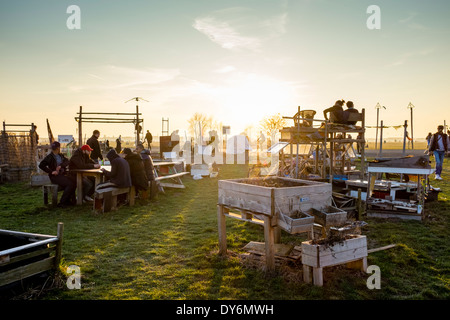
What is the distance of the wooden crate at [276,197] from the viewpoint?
4.39 metres

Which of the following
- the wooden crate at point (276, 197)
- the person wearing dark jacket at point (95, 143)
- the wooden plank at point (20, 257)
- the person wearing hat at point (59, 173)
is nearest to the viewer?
the wooden plank at point (20, 257)

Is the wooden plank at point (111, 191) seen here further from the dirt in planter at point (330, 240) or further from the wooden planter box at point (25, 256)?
the dirt in planter at point (330, 240)

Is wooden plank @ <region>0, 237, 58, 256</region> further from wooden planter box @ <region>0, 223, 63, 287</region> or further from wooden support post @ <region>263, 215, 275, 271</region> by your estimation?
wooden support post @ <region>263, 215, 275, 271</region>

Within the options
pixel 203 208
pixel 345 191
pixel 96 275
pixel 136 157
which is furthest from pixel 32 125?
pixel 345 191

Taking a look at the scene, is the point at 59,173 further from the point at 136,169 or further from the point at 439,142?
the point at 439,142

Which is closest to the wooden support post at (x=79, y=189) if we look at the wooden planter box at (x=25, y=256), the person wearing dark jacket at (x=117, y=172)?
the person wearing dark jacket at (x=117, y=172)

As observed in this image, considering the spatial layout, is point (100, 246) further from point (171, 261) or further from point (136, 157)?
point (136, 157)

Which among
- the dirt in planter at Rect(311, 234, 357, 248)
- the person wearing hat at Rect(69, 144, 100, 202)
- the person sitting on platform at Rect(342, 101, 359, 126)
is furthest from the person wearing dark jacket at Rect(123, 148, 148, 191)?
the person sitting on platform at Rect(342, 101, 359, 126)

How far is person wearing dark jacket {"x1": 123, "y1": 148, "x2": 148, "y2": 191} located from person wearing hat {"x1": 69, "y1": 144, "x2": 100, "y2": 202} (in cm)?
102

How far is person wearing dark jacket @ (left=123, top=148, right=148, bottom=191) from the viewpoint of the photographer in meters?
9.23

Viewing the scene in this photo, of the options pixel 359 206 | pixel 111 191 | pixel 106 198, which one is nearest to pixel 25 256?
pixel 106 198

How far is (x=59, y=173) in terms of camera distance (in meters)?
9.14

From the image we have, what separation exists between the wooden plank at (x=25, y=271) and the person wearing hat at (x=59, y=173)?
5.32 meters
